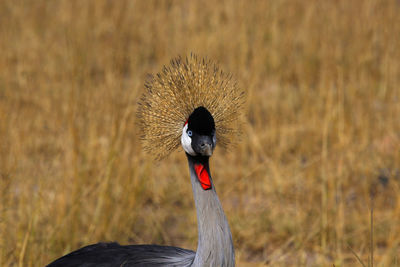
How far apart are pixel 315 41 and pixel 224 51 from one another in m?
0.61

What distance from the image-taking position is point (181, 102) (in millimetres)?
1294

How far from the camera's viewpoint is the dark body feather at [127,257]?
1.39 m

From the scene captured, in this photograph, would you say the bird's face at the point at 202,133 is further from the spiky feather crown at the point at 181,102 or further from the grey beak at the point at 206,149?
the spiky feather crown at the point at 181,102

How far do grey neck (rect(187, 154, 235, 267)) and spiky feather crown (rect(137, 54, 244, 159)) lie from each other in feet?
0.32

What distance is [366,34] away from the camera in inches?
127

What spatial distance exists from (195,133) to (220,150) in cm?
188

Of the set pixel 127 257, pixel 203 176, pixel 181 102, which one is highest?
pixel 181 102

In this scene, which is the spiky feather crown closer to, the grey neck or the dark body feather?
the grey neck

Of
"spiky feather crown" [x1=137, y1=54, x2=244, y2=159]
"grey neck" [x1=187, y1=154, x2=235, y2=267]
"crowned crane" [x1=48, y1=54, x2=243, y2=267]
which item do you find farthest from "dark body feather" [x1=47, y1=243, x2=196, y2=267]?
"spiky feather crown" [x1=137, y1=54, x2=244, y2=159]

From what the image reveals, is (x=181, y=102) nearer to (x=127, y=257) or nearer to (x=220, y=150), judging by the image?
(x=127, y=257)

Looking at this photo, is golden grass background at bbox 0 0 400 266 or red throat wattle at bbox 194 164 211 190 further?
golden grass background at bbox 0 0 400 266

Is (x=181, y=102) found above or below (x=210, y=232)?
above

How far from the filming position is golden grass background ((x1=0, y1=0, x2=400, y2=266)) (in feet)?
6.62

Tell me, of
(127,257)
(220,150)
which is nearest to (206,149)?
(127,257)
